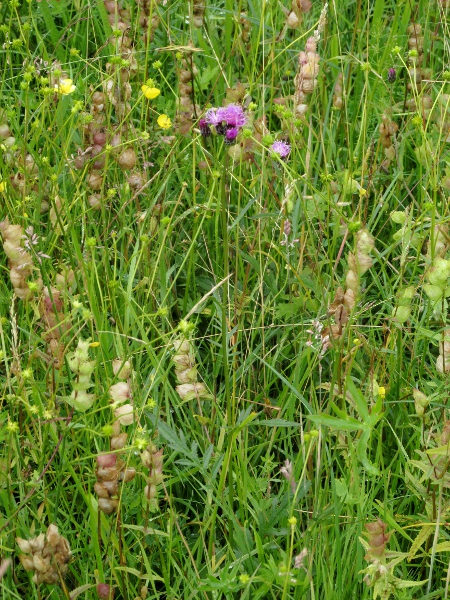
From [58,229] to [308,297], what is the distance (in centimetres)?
63

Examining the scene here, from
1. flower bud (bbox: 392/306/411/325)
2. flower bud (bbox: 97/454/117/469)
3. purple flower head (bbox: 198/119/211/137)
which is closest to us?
flower bud (bbox: 97/454/117/469)

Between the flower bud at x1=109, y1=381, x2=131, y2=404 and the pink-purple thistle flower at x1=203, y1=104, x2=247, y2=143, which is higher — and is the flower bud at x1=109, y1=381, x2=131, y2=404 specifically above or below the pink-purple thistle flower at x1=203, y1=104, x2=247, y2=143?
below

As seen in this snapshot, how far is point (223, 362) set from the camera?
1.71 m

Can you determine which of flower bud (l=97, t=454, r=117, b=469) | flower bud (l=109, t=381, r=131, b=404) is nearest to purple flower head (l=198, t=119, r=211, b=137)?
flower bud (l=109, t=381, r=131, b=404)

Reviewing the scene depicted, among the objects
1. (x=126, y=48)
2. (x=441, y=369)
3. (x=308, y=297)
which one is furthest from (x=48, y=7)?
(x=441, y=369)

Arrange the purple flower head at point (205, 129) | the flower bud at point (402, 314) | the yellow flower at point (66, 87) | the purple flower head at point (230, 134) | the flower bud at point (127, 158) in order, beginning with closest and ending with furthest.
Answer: the purple flower head at point (230, 134) < the flower bud at point (402, 314) < the purple flower head at point (205, 129) < the flower bud at point (127, 158) < the yellow flower at point (66, 87)

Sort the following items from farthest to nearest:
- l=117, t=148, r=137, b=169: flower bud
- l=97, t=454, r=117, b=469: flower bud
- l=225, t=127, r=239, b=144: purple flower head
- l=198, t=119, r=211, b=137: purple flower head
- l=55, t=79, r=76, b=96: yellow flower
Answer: l=55, t=79, r=76, b=96: yellow flower → l=117, t=148, r=137, b=169: flower bud → l=198, t=119, r=211, b=137: purple flower head → l=225, t=127, r=239, b=144: purple flower head → l=97, t=454, r=117, b=469: flower bud

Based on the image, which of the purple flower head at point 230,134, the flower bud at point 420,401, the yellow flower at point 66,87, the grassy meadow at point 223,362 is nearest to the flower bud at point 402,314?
the grassy meadow at point 223,362

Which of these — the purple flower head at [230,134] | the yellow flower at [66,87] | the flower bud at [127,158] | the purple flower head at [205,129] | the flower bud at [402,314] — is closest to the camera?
the purple flower head at [230,134]

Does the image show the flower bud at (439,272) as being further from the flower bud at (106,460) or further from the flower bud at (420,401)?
the flower bud at (106,460)

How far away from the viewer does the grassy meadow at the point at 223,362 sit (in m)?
1.61

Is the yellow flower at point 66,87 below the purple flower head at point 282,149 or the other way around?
the other way around

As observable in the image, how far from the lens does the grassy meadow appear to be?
1.61m

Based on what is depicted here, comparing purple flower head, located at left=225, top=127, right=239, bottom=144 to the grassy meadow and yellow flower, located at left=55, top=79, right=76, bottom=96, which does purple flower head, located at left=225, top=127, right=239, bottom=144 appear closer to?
the grassy meadow
